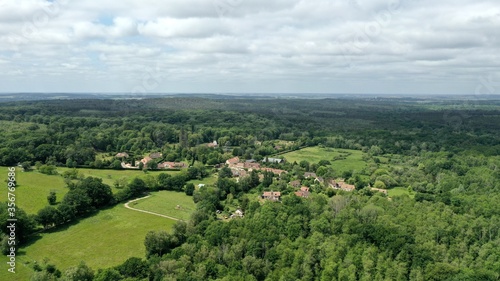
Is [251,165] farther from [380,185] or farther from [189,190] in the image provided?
[380,185]

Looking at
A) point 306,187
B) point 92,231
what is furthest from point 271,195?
point 92,231

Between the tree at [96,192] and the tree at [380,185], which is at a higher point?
the tree at [96,192]

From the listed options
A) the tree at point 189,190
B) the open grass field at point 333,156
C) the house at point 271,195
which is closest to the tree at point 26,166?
the tree at point 189,190

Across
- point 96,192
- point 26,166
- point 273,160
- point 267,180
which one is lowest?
point 273,160

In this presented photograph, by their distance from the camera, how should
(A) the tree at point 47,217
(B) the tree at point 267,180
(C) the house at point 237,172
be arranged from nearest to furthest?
(A) the tree at point 47,217, (B) the tree at point 267,180, (C) the house at point 237,172

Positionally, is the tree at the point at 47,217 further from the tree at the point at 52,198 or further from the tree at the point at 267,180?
the tree at the point at 267,180

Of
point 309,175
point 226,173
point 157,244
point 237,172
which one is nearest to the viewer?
point 157,244
